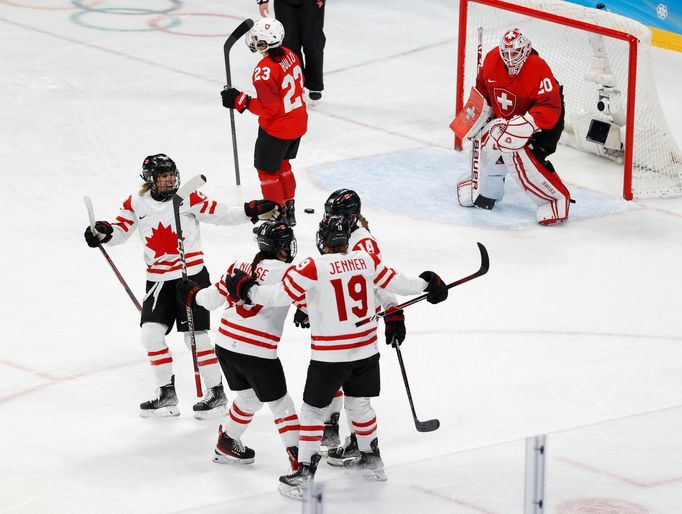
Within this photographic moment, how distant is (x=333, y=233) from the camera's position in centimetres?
438

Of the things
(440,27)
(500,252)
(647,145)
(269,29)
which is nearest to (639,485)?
(500,252)

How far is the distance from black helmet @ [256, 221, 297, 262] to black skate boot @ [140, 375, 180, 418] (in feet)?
2.97

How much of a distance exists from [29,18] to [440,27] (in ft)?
10.8

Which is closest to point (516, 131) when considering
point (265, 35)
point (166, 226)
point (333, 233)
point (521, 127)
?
point (521, 127)

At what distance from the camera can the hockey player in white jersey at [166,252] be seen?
5.05 meters

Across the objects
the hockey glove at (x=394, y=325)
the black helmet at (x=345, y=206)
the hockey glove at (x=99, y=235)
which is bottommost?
the hockey glove at (x=394, y=325)

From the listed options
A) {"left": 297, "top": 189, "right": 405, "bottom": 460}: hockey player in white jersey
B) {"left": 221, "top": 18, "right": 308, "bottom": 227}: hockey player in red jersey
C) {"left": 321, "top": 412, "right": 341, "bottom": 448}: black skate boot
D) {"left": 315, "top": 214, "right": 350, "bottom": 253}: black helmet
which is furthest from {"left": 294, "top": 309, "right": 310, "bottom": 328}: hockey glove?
{"left": 221, "top": 18, "right": 308, "bottom": 227}: hockey player in red jersey

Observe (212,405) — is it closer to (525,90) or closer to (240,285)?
(240,285)

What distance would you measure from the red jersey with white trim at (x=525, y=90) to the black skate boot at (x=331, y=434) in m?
2.87

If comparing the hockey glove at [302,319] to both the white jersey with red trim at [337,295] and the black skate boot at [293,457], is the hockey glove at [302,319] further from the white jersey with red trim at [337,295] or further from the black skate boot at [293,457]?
the black skate boot at [293,457]

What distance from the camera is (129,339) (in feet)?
19.3

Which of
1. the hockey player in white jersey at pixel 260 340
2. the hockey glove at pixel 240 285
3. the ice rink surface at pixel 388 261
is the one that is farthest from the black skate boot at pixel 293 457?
the hockey glove at pixel 240 285

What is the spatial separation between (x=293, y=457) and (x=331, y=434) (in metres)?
0.32

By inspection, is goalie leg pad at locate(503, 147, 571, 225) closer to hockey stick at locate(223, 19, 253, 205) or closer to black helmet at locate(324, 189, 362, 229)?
hockey stick at locate(223, 19, 253, 205)
